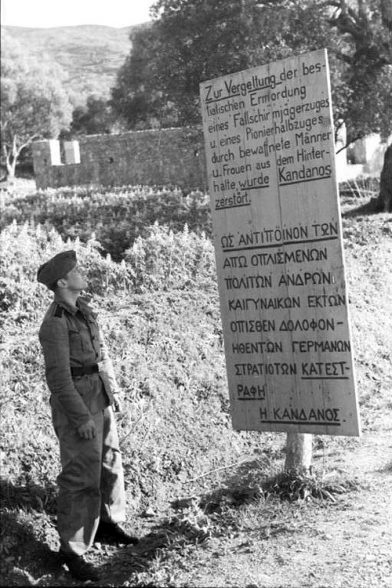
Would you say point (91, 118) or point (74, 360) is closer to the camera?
point (74, 360)

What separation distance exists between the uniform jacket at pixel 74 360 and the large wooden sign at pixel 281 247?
1.20m

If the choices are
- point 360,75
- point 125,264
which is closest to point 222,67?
point 360,75

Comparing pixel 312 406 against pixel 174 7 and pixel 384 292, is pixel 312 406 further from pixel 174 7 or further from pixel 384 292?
pixel 174 7

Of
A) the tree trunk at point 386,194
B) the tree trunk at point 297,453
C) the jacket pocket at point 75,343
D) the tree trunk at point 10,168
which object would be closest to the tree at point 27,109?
the tree trunk at point 10,168

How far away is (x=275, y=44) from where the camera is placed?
699 inches

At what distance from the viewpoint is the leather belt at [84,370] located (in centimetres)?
507

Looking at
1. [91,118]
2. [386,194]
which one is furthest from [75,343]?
[91,118]

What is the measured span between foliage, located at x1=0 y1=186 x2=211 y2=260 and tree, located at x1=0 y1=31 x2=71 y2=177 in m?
36.8

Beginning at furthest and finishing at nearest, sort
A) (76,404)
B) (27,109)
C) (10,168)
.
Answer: (27,109) → (10,168) → (76,404)

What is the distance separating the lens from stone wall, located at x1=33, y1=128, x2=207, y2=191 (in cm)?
2834

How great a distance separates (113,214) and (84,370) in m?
10.4

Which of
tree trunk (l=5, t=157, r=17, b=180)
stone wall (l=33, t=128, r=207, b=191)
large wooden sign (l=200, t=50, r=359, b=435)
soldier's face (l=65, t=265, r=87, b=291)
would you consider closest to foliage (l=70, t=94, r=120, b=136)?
tree trunk (l=5, t=157, r=17, b=180)

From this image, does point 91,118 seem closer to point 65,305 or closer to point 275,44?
point 275,44

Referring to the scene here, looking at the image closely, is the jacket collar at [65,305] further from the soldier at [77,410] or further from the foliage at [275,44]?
the foliage at [275,44]
